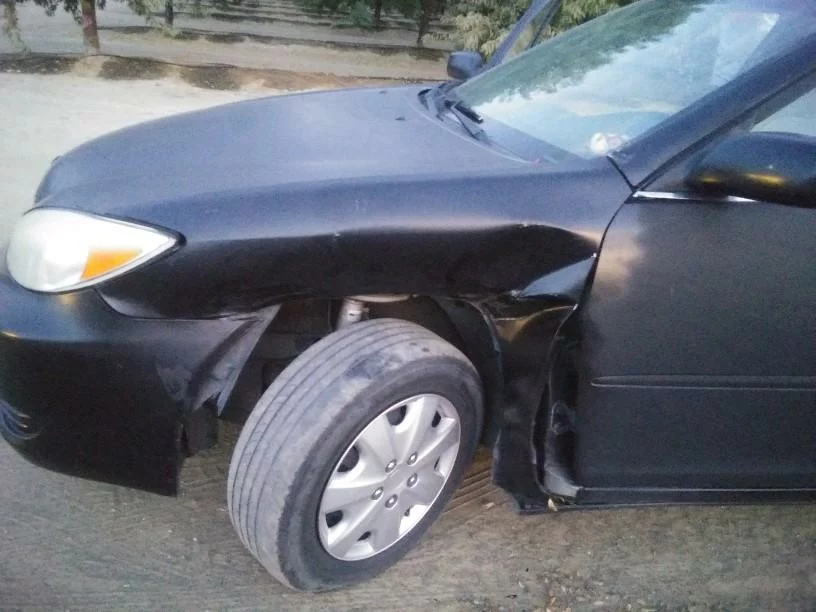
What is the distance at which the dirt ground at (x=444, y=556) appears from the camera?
2221 mm

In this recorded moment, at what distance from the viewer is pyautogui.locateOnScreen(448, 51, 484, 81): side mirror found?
11.7 ft

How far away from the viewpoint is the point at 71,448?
6.63 feet

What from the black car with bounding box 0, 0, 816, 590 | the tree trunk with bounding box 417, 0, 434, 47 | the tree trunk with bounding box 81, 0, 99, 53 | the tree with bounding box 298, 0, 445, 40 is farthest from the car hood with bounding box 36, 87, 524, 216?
the tree with bounding box 298, 0, 445, 40

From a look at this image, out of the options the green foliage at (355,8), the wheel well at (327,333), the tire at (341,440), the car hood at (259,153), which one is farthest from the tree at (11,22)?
the tire at (341,440)

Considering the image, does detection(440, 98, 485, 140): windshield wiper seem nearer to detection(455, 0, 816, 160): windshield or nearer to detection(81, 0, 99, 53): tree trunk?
detection(455, 0, 816, 160): windshield

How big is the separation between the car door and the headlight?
1.11 meters

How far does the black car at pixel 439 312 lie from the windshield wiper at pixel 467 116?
4.8 inches

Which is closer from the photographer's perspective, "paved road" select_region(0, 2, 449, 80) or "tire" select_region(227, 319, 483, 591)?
"tire" select_region(227, 319, 483, 591)

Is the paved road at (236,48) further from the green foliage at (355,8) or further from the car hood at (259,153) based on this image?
the car hood at (259,153)

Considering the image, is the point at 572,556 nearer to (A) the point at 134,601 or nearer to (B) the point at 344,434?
(B) the point at 344,434

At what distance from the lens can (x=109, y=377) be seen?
6.25 feet

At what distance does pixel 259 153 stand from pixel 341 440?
841mm

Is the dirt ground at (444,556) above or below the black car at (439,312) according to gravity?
below

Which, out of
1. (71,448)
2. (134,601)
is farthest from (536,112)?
(134,601)
